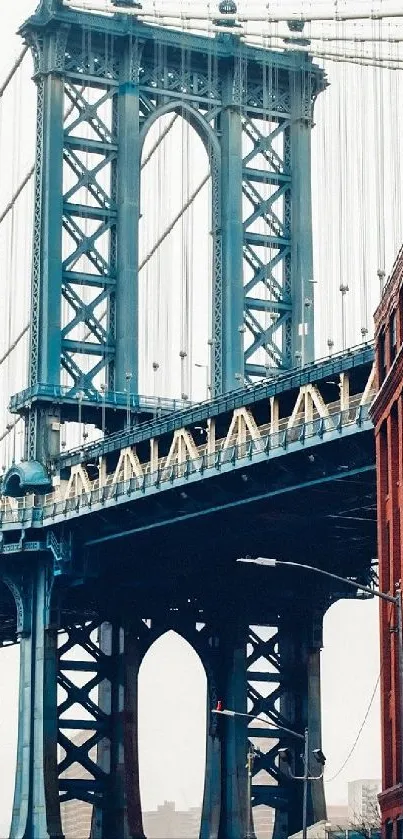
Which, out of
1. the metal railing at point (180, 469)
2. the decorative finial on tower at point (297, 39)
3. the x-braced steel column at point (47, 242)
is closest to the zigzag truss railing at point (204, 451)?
the metal railing at point (180, 469)

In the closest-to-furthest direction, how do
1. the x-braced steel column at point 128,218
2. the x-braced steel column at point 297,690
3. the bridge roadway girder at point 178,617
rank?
1. the bridge roadway girder at point 178,617
2. the x-braced steel column at point 128,218
3. the x-braced steel column at point 297,690

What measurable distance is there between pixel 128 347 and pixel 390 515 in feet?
163

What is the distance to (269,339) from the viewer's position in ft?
402

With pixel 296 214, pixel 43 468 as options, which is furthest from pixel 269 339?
pixel 43 468

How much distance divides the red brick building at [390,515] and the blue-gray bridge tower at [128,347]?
4348 centimetres

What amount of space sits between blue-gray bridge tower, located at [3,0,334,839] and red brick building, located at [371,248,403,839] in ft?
143

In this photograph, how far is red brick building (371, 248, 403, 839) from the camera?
64488mm

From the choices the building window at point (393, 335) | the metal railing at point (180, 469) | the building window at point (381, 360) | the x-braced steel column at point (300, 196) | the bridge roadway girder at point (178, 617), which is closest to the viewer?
the building window at point (393, 335)

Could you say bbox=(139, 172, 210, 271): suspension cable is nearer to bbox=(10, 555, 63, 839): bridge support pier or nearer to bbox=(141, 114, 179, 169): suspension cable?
bbox=(141, 114, 179, 169): suspension cable

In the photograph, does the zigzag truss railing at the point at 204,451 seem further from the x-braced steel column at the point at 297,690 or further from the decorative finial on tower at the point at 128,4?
the decorative finial on tower at the point at 128,4

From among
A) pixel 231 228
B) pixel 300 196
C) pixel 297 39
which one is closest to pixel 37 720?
pixel 231 228

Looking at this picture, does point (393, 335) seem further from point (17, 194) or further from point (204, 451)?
point (17, 194)

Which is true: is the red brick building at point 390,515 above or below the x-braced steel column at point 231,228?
below

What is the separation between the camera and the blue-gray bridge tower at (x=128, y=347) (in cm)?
11619
